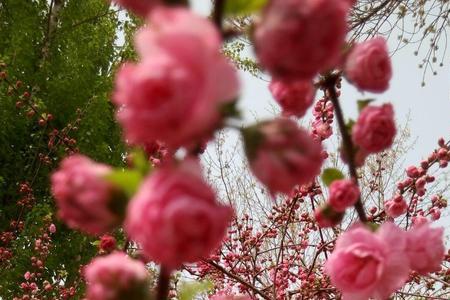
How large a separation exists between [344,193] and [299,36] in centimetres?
50

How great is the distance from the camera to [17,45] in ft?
25.2

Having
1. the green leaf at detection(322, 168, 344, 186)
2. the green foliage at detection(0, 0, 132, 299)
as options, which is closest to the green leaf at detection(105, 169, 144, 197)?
the green leaf at detection(322, 168, 344, 186)

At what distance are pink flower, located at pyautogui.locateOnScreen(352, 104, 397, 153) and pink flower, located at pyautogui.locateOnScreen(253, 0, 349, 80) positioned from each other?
367mm

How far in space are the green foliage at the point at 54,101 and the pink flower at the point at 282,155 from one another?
704 cm

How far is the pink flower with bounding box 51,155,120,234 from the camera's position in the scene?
51 cm

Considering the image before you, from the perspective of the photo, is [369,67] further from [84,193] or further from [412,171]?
[412,171]

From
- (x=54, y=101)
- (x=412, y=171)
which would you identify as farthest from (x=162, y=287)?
(x=54, y=101)

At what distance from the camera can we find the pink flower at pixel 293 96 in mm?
Result: 841

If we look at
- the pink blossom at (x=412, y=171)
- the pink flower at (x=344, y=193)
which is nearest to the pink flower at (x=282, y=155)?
the pink flower at (x=344, y=193)

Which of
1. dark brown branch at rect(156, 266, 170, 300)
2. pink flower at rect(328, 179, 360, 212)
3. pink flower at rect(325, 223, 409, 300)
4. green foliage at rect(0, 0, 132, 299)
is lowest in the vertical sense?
dark brown branch at rect(156, 266, 170, 300)

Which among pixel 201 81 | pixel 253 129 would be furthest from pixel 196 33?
pixel 253 129

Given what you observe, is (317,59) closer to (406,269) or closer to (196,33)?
(196,33)

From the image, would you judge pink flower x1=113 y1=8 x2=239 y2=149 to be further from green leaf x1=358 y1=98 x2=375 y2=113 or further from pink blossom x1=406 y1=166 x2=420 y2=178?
pink blossom x1=406 y1=166 x2=420 y2=178

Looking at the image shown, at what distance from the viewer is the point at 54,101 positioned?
8250 mm
